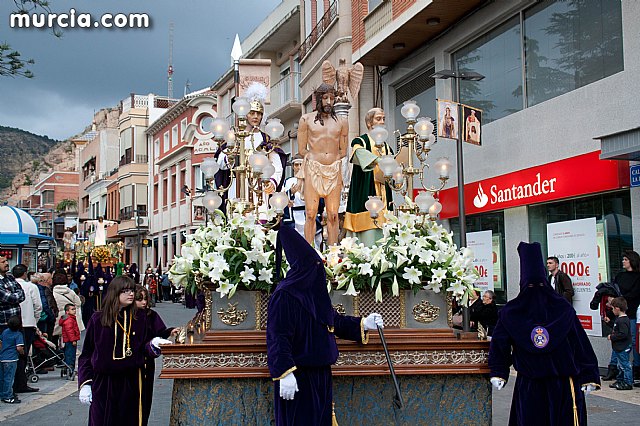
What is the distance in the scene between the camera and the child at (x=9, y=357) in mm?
10727

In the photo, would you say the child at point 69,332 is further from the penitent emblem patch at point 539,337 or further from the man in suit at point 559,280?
the penitent emblem patch at point 539,337

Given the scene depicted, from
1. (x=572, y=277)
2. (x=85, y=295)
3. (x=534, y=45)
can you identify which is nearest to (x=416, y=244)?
(x=572, y=277)

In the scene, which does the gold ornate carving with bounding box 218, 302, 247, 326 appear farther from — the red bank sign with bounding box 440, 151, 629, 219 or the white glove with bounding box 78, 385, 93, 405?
the red bank sign with bounding box 440, 151, 629, 219

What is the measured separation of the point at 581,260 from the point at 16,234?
13.8 metres

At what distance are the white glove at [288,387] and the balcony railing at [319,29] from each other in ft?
56.6

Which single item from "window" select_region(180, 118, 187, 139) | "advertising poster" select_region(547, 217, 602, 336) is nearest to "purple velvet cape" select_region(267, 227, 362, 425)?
"advertising poster" select_region(547, 217, 602, 336)

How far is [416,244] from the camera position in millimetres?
6672

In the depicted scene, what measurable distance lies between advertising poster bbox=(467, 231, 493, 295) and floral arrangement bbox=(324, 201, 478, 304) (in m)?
9.60

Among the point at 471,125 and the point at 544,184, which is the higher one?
the point at 471,125

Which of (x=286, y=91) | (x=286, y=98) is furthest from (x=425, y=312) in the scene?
(x=286, y=91)

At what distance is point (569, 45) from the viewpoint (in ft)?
45.1

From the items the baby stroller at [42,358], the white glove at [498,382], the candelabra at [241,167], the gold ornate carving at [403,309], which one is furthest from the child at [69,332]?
the white glove at [498,382]

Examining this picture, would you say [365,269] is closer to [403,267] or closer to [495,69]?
[403,267]

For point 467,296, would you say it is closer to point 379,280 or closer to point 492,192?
point 379,280
